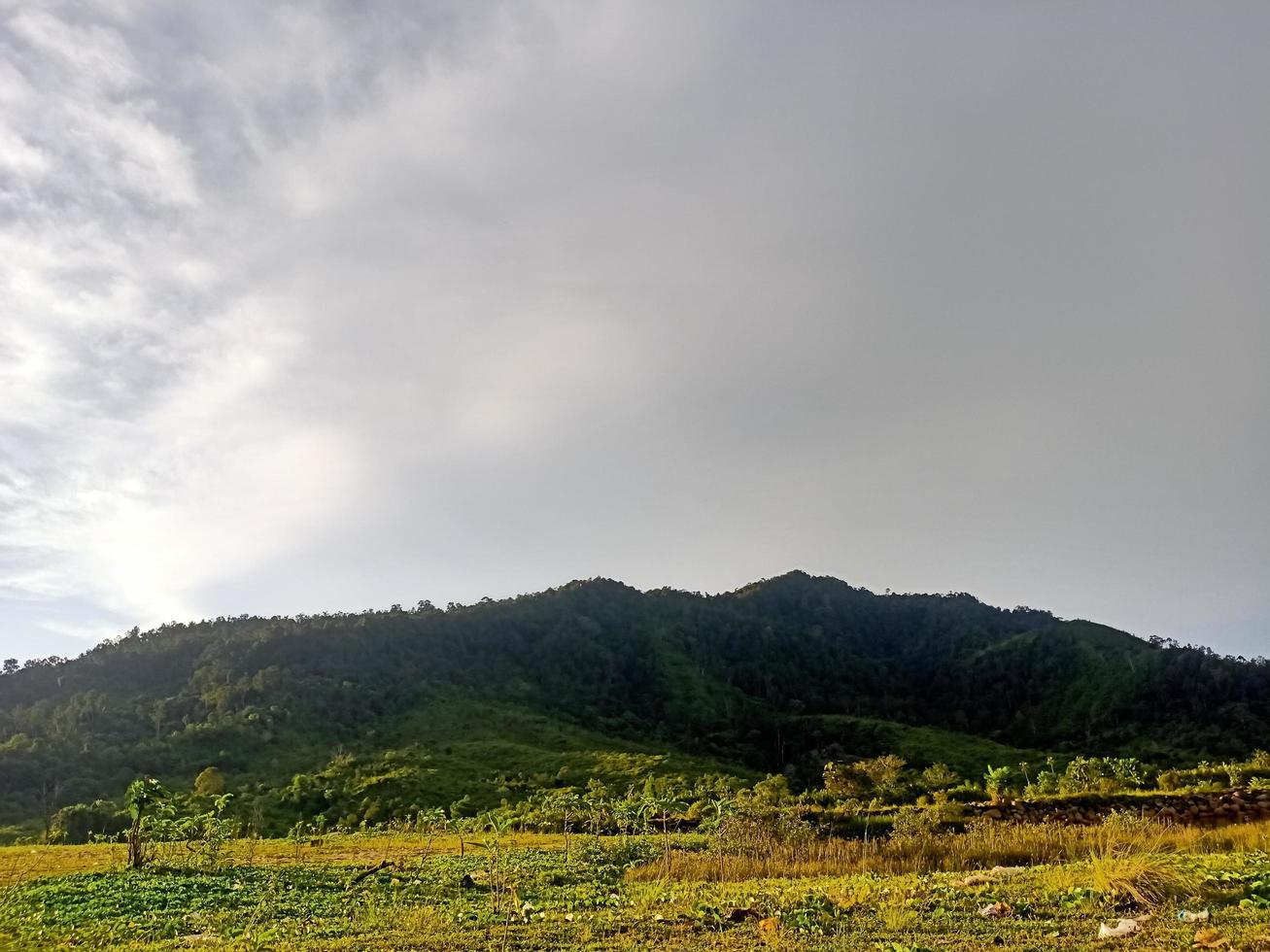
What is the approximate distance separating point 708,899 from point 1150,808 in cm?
2599

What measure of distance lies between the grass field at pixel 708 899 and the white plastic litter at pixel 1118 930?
172mm

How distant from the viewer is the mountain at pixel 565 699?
263 feet

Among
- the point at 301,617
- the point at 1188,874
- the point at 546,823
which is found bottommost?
the point at 546,823

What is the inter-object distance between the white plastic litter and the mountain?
59360 mm

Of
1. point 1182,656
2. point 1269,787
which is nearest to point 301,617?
point 1269,787

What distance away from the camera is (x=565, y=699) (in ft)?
436

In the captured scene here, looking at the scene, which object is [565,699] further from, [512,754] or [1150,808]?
[1150,808]

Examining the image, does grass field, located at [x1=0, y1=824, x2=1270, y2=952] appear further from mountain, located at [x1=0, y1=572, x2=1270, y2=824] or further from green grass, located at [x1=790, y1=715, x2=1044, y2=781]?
green grass, located at [x1=790, y1=715, x2=1044, y2=781]

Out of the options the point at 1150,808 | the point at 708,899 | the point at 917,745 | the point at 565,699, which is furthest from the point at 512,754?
the point at 708,899

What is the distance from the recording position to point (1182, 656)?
127 metres

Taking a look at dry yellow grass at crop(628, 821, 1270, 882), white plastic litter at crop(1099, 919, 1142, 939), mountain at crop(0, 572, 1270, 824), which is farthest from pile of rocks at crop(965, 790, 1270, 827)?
mountain at crop(0, 572, 1270, 824)

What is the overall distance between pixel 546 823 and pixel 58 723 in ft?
234

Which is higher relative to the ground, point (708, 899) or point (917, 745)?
point (708, 899)

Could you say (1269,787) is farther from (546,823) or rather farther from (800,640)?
(800,640)
